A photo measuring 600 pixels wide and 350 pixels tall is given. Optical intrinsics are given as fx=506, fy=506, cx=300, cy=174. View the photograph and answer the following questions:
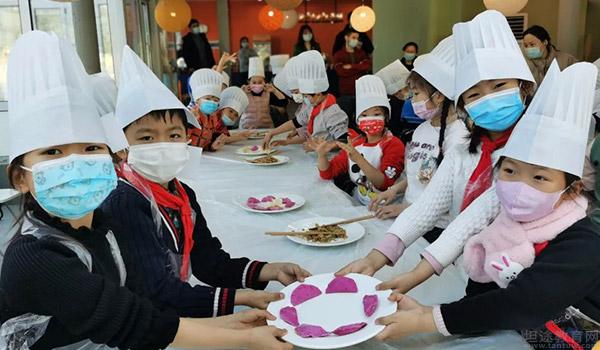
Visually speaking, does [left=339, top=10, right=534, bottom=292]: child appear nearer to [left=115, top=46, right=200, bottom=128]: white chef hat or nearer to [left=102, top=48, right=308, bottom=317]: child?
[left=102, top=48, right=308, bottom=317]: child

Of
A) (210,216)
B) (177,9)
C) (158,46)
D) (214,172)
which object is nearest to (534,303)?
(210,216)

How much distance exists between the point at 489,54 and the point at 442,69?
52 centimetres

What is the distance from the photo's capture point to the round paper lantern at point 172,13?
5.69 meters

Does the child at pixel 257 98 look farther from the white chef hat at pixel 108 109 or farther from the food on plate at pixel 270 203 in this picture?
the white chef hat at pixel 108 109

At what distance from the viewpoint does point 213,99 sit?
3.45m

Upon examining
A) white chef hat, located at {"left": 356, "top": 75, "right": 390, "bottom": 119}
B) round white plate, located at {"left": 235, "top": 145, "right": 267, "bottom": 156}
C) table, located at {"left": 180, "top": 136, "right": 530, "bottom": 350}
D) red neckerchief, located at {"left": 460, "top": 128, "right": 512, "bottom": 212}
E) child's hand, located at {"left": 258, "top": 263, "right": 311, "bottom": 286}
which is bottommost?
round white plate, located at {"left": 235, "top": 145, "right": 267, "bottom": 156}

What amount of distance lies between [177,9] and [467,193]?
5089 mm

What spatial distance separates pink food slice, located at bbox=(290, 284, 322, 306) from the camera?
111 centimetres

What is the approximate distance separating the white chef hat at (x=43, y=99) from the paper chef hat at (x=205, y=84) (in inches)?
99.1

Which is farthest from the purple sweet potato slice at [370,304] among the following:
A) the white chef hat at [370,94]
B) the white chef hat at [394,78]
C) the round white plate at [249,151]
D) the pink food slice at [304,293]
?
the white chef hat at [394,78]

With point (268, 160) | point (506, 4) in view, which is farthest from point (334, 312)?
point (506, 4)

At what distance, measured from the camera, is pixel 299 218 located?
191 centimetres

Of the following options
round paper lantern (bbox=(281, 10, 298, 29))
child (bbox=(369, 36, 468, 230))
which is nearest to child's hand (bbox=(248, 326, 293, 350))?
child (bbox=(369, 36, 468, 230))

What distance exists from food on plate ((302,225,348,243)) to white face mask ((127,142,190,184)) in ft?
1.69
